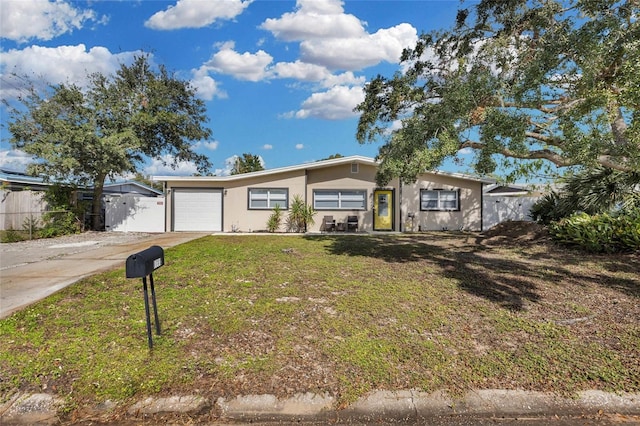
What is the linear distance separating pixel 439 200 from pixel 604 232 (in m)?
7.97

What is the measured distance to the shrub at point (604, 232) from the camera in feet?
25.2

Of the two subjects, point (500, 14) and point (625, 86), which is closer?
point (625, 86)

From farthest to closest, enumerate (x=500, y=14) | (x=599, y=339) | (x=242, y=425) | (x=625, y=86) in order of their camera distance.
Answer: (x=500, y=14) → (x=625, y=86) → (x=599, y=339) → (x=242, y=425)

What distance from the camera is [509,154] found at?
705 centimetres

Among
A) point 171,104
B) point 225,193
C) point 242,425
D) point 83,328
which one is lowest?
point 242,425

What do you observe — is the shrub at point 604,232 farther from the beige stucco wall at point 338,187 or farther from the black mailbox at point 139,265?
the black mailbox at point 139,265

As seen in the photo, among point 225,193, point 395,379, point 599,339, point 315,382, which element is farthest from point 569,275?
point 225,193

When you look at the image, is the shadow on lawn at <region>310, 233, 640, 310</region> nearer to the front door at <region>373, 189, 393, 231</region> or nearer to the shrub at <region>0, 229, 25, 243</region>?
the front door at <region>373, 189, 393, 231</region>

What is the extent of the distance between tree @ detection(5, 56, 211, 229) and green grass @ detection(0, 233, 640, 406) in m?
9.48

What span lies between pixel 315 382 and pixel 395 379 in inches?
24.9

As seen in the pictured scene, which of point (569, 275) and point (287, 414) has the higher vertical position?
point (569, 275)

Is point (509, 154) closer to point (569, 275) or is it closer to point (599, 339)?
point (569, 275)

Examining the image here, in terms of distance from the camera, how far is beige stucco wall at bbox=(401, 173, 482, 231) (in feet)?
51.3

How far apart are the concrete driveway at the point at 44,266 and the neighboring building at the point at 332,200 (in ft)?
16.7
